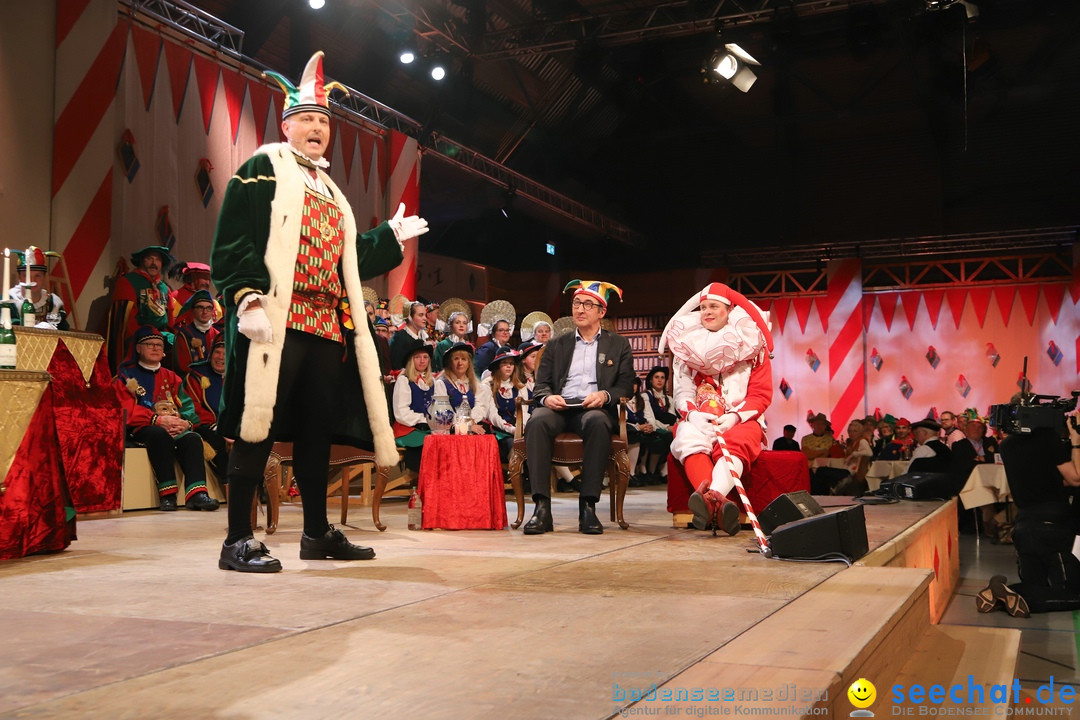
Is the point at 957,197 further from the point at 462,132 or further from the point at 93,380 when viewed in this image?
the point at 93,380

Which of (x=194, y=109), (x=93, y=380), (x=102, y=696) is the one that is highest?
(x=194, y=109)

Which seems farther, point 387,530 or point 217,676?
point 387,530

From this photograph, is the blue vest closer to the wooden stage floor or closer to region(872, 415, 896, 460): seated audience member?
the wooden stage floor

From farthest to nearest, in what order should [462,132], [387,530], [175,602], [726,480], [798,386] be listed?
1. [798,386]
2. [462,132]
3. [387,530]
4. [726,480]
5. [175,602]

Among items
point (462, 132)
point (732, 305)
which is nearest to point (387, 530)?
point (732, 305)

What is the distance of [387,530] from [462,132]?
8206 millimetres

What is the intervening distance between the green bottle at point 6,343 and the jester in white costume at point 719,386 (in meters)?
2.67

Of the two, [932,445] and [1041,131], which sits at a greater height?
[1041,131]

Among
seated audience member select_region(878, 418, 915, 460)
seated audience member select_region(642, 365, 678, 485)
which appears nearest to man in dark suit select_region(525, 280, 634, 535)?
seated audience member select_region(642, 365, 678, 485)

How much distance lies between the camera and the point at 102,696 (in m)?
1.40

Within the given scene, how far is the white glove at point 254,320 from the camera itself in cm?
266

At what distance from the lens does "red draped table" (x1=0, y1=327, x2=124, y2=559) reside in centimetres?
311

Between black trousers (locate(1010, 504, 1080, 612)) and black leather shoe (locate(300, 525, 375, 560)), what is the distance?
357 centimetres

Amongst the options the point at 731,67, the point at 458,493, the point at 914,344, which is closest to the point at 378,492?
the point at 458,493
